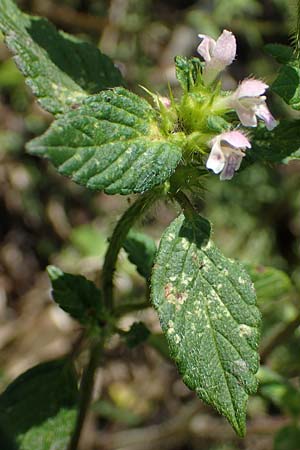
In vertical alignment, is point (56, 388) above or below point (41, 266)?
above

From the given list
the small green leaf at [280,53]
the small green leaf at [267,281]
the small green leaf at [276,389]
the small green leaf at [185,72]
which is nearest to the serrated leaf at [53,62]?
the small green leaf at [185,72]

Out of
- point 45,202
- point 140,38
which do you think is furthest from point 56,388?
point 140,38

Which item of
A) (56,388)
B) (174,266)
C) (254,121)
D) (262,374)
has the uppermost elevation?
(254,121)

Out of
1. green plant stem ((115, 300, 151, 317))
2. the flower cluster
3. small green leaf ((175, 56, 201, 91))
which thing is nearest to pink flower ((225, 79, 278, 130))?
the flower cluster

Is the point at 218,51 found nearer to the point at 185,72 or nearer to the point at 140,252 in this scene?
the point at 185,72

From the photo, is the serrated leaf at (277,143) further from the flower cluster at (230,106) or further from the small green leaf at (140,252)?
the small green leaf at (140,252)

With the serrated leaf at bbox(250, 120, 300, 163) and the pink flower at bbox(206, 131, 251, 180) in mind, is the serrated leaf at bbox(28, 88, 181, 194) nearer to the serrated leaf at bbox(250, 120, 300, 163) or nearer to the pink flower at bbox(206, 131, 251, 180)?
the pink flower at bbox(206, 131, 251, 180)

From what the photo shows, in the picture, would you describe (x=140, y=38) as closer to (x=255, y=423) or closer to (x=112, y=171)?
(x=255, y=423)

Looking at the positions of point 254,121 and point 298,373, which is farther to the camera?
point 298,373
